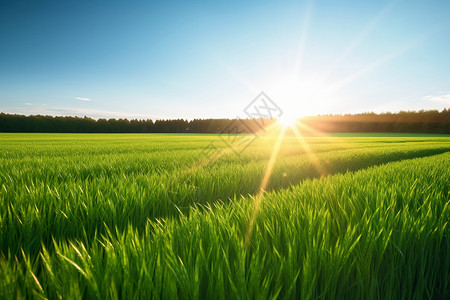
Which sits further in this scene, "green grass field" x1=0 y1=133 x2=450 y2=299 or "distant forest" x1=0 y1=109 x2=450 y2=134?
"distant forest" x1=0 y1=109 x2=450 y2=134

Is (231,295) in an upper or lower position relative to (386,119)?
lower

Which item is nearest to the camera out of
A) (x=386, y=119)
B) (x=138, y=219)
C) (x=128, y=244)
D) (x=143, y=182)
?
(x=128, y=244)

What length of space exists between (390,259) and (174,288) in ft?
3.15

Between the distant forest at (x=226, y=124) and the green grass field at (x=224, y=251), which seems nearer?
the green grass field at (x=224, y=251)

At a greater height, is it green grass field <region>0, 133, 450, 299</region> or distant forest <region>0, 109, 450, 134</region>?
distant forest <region>0, 109, 450, 134</region>

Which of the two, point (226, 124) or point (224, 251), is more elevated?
point (226, 124)

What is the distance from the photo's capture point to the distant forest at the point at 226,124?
47.2 metres

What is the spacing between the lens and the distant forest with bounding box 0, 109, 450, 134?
47156 millimetres

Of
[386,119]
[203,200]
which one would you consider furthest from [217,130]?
[203,200]

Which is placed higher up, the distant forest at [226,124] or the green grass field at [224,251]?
the distant forest at [226,124]

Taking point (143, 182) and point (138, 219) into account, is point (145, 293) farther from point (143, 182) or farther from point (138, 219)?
point (143, 182)

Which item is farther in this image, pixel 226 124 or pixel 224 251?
pixel 226 124

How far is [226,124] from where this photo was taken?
62.2 m

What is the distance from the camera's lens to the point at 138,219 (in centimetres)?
204
